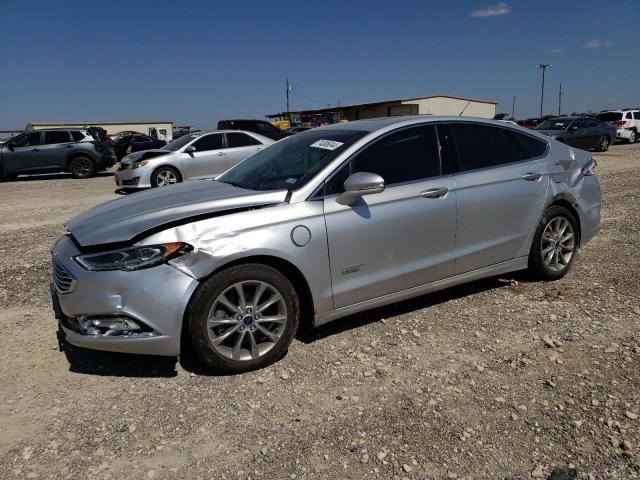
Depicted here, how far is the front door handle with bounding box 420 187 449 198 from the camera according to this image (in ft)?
12.2

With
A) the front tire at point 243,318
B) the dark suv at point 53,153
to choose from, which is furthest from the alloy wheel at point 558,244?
the dark suv at point 53,153

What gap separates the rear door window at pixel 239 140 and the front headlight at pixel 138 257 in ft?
31.5

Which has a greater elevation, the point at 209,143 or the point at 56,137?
the point at 56,137

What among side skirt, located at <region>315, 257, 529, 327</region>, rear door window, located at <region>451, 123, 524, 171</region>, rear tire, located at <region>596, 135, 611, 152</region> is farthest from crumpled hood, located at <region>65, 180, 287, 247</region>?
rear tire, located at <region>596, 135, 611, 152</region>

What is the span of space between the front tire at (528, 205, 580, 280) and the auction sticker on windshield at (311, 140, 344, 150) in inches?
79.8

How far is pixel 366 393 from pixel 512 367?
39.4 inches

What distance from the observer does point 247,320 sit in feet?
10.3

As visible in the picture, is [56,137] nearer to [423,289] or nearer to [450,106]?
[423,289]

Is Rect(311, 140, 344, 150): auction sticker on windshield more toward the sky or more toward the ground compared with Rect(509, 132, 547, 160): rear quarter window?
more toward the sky

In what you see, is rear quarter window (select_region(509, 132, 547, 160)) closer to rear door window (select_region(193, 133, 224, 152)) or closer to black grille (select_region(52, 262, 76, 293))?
black grille (select_region(52, 262, 76, 293))

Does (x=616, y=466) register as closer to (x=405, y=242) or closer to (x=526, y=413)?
(x=526, y=413)

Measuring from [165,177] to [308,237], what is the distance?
9.17m

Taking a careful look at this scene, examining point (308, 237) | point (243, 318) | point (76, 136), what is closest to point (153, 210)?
point (243, 318)

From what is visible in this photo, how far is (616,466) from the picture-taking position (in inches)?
91.0
